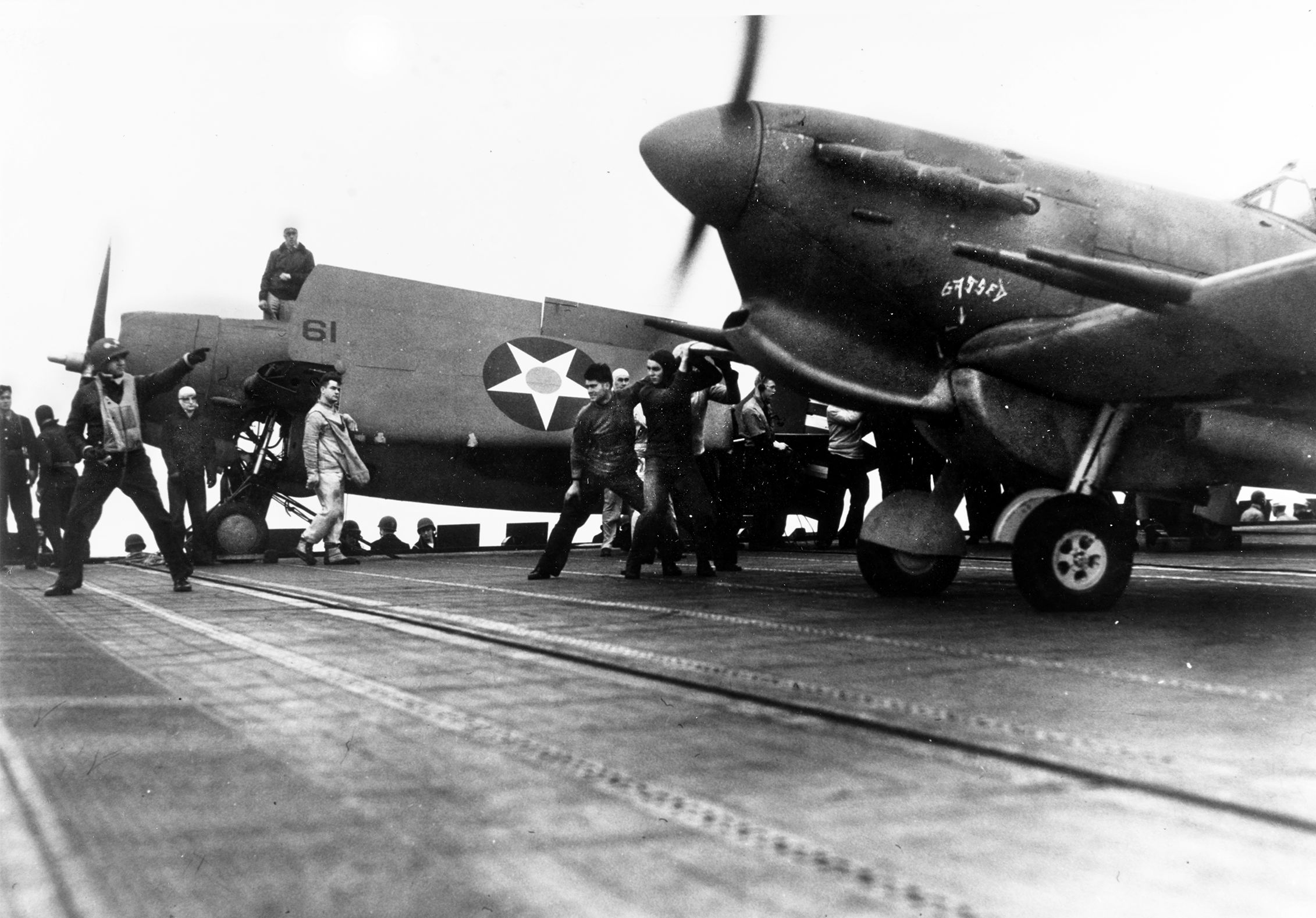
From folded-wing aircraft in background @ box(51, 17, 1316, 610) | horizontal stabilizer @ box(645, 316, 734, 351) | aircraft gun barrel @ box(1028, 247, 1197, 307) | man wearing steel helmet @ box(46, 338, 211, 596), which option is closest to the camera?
aircraft gun barrel @ box(1028, 247, 1197, 307)

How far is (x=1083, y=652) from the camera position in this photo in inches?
142

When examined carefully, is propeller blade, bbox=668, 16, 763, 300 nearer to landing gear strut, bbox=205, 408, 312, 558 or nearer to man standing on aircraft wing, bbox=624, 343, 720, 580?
man standing on aircraft wing, bbox=624, 343, 720, 580

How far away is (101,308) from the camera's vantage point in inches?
424

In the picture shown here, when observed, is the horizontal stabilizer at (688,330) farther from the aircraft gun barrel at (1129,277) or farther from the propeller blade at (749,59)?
the aircraft gun barrel at (1129,277)

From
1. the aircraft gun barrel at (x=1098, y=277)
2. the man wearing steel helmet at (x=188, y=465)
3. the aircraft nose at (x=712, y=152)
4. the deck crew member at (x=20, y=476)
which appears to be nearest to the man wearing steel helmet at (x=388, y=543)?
the man wearing steel helmet at (x=188, y=465)

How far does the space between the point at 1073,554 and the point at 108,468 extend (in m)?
5.37

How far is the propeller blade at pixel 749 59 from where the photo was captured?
197 inches

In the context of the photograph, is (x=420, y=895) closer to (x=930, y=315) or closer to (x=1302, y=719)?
(x=1302, y=719)

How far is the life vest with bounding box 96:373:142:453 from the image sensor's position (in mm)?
6246

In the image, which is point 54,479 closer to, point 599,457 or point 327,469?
point 327,469

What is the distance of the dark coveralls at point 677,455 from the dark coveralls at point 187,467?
438 cm

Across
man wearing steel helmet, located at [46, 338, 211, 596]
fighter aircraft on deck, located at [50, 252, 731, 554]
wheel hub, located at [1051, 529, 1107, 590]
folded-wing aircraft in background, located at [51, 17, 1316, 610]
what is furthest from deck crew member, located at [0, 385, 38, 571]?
wheel hub, located at [1051, 529, 1107, 590]

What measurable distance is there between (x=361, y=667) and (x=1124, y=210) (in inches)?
174

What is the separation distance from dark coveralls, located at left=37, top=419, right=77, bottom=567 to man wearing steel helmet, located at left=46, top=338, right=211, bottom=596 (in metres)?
2.46
